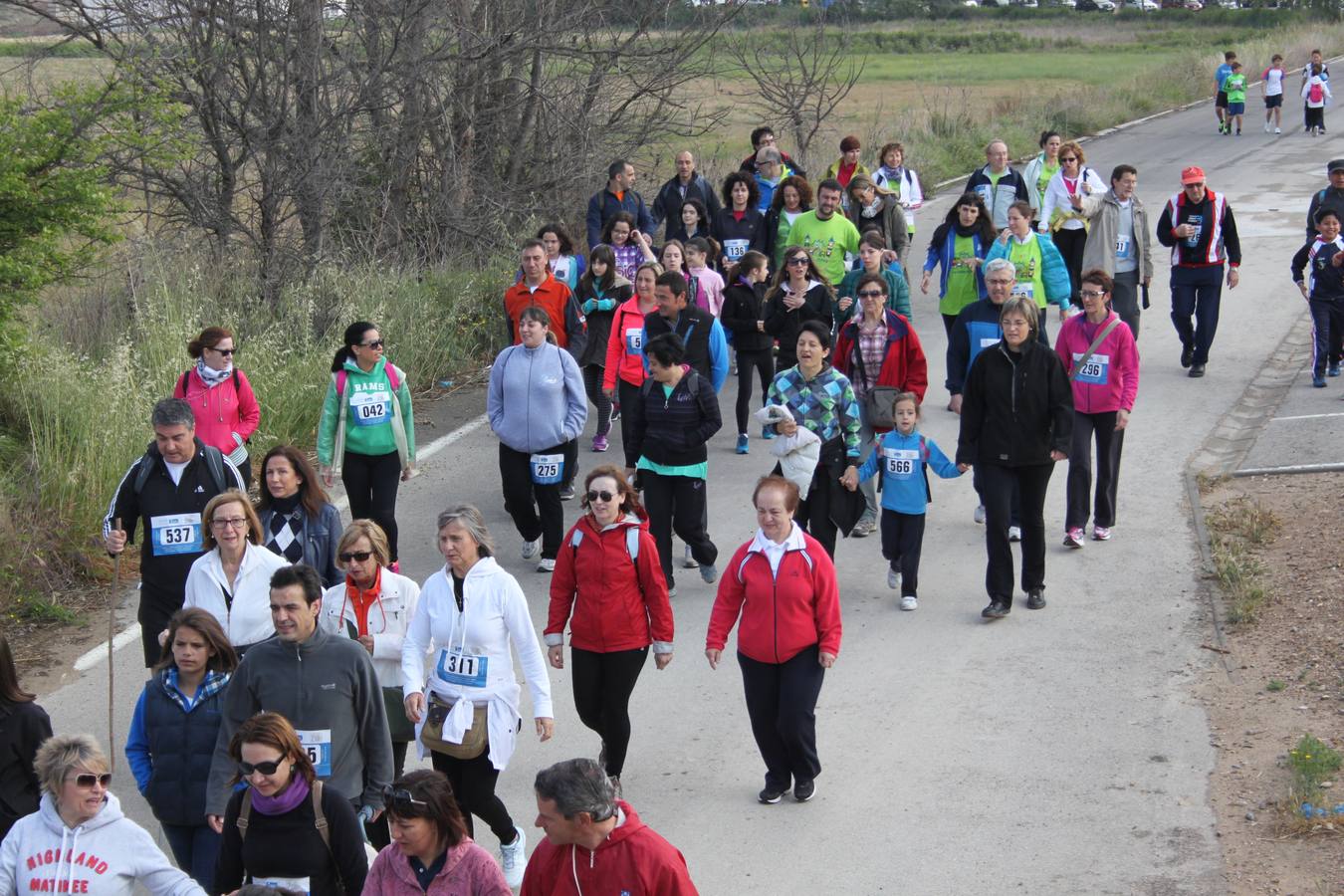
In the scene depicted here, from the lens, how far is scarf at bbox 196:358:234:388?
955 cm

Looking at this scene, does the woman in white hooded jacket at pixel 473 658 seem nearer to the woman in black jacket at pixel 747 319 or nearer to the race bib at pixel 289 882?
the race bib at pixel 289 882

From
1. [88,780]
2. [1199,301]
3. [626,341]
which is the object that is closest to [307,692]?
[88,780]

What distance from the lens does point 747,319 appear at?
43.3 ft

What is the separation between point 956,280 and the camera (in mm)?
13898

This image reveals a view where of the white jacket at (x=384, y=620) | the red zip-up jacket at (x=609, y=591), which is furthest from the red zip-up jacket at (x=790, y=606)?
the white jacket at (x=384, y=620)

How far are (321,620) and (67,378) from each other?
20.2 feet

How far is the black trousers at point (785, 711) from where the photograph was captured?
7.61m

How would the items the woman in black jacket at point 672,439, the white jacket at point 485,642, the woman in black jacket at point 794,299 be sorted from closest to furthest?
the white jacket at point 485,642
the woman in black jacket at point 672,439
the woman in black jacket at point 794,299

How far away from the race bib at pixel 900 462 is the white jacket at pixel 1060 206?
638cm

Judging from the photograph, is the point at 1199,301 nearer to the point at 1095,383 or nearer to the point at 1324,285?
the point at 1324,285

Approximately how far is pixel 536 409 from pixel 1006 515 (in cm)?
310

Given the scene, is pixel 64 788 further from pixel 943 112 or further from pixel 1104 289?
pixel 943 112

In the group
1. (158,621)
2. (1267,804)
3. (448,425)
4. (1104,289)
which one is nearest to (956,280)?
(1104,289)

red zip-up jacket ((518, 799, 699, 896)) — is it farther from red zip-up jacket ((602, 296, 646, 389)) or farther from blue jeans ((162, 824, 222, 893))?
red zip-up jacket ((602, 296, 646, 389))
